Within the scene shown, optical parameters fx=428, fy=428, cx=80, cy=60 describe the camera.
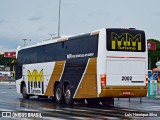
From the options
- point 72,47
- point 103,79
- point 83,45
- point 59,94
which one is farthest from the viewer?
point 59,94

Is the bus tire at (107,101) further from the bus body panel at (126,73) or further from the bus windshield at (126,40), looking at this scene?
the bus windshield at (126,40)

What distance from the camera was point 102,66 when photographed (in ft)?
63.6

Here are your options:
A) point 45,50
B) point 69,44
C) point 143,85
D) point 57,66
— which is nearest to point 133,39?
point 143,85

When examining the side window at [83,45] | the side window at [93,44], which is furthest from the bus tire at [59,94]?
the side window at [93,44]

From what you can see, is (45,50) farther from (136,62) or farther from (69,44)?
(136,62)

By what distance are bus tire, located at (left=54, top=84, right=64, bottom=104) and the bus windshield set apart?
186 inches

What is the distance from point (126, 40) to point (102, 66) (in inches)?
69.4

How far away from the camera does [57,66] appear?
23.5 m

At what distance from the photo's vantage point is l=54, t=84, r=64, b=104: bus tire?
906 inches

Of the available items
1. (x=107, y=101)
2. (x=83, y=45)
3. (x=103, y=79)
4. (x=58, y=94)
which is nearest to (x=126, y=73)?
(x=103, y=79)

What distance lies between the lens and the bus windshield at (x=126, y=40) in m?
19.6

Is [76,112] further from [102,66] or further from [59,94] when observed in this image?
[59,94]

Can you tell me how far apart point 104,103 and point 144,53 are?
428cm

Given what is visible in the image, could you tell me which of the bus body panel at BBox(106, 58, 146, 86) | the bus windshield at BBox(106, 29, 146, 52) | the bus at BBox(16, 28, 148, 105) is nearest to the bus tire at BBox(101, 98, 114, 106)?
the bus at BBox(16, 28, 148, 105)
